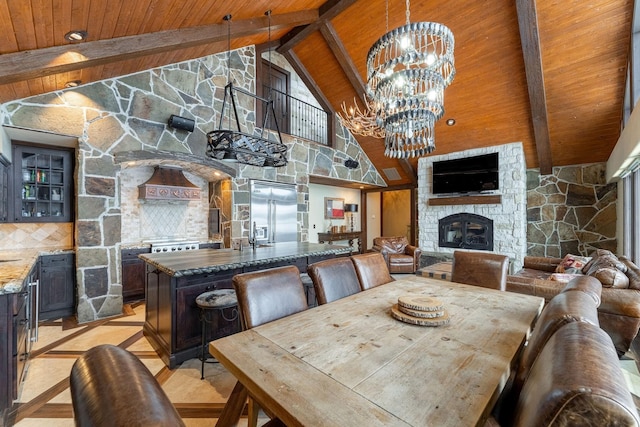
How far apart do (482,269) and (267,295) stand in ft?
6.97

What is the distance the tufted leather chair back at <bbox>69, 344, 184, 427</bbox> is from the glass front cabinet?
179 inches

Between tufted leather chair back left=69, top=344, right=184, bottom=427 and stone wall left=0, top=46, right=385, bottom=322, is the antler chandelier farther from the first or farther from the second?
stone wall left=0, top=46, right=385, bottom=322

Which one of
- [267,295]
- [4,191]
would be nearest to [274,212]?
[4,191]

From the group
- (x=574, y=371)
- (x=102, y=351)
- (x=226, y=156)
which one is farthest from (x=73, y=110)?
(x=574, y=371)

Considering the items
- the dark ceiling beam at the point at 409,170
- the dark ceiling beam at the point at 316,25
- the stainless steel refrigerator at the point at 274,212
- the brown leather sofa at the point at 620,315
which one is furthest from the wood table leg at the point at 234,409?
the dark ceiling beam at the point at 409,170

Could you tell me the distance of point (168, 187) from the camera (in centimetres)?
486

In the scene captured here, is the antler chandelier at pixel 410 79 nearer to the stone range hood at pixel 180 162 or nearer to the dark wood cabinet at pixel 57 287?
the stone range hood at pixel 180 162

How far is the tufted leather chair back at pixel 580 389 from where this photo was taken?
535 millimetres

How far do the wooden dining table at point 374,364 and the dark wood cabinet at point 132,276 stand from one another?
3.58 metres

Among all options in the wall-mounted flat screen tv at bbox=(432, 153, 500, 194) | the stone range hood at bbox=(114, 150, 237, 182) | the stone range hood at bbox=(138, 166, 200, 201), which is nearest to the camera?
the stone range hood at bbox=(114, 150, 237, 182)

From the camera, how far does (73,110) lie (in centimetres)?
360

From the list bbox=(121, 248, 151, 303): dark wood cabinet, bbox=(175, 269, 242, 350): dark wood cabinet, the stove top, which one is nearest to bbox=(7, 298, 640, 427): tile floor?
bbox=(175, 269, 242, 350): dark wood cabinet

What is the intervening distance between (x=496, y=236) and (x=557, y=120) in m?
2.45

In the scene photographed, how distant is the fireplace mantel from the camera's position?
6066 millimetres
